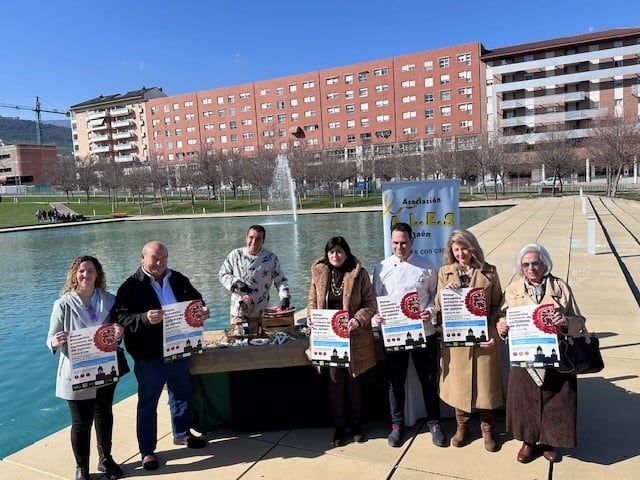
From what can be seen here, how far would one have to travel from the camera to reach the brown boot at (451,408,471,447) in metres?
4.25

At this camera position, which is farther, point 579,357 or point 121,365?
point 121,365

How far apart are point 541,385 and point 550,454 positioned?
2.00 feet

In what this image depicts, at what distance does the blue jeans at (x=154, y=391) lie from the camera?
418 cm

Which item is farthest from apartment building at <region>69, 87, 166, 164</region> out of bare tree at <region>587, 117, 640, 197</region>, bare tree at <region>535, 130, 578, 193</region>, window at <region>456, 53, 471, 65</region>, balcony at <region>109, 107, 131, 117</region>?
bare tree at <region>587, 117, 640, 197</region>

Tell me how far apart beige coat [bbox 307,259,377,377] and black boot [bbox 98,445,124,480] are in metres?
1.97

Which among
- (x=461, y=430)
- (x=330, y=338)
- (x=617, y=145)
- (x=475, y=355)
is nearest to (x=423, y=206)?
(x=475, y=355)

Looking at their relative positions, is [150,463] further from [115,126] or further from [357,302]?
[115,126]

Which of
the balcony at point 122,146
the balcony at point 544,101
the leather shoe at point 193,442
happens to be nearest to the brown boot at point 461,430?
the leather shoe at point 193,442

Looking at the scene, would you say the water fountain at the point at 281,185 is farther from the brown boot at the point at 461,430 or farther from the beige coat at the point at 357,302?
the brown boot at the point at 461,430

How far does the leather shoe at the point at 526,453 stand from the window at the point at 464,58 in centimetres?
8365

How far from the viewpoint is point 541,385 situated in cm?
379

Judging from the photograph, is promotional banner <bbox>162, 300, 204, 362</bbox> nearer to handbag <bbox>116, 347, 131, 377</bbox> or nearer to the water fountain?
handbag <bbox>116, 347, 131, 377</bbox>

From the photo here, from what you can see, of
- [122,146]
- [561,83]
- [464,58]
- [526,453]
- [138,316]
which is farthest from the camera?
[122,146]

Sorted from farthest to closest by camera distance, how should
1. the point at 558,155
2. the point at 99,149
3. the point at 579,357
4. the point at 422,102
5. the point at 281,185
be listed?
the point at 99,149 → the point at 422,102 → the point at 281,185 → the point at 558,155 → the point at 579,357
